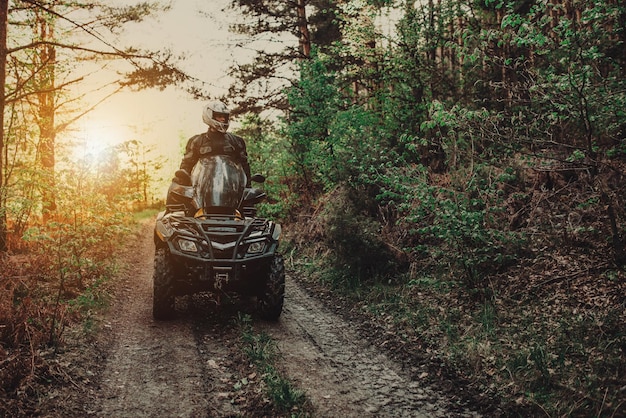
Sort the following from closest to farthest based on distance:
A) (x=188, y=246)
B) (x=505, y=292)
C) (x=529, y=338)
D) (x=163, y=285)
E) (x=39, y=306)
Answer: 1. (x=529, y=338)
2. (x=39, y=306)
3. (x=188, y=246)
4. (x=163, y=285)
5. (x=505, y=292)

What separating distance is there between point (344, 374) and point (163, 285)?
2661 mm

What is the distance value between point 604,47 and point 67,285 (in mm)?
10437

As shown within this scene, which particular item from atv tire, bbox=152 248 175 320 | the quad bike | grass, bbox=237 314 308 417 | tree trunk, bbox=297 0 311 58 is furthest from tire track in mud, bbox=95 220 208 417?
tree trunk, bbox=297 0 311 58

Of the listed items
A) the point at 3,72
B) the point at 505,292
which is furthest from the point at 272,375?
the point at 3,72

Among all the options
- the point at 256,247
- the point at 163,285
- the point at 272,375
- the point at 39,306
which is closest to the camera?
the point at 272,375

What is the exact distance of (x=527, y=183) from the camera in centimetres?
847

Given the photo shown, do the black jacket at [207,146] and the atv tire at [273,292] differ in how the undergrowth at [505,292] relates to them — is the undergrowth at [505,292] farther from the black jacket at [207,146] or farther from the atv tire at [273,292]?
the black jacket at [207,146]

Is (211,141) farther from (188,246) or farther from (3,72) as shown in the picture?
(3,72)

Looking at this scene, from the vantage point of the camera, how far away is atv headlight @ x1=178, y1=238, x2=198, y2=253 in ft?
18.7

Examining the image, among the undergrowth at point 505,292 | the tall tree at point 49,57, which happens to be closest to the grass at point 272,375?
the undergrowth at point 505,292

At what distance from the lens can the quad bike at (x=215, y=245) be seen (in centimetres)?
569

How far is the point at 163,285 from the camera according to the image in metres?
5.84

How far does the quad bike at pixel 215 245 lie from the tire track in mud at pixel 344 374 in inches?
26.2

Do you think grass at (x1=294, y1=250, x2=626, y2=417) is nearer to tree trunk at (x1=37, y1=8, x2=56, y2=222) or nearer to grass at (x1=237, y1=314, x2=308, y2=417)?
grass at (x1=237, y1=314, x2=308, y2=417)
